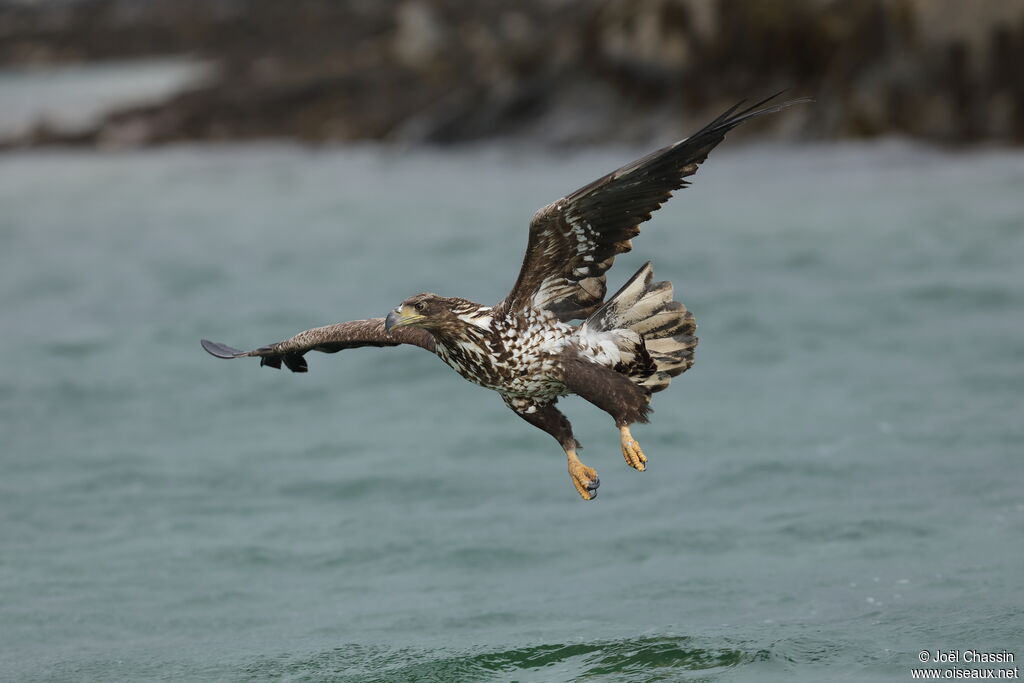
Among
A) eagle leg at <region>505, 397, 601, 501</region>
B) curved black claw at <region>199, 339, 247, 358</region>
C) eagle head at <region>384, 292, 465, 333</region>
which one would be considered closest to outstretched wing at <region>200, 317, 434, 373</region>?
curved black claw at <region>199, 339, 247, 358</region>

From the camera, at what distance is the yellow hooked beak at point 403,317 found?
7.64 meters

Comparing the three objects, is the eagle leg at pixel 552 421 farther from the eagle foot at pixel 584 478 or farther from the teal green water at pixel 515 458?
the teal green water at pixel 515 458

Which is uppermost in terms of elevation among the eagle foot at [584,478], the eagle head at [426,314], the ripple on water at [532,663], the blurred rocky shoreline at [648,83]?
the blurred rocky shoreline at [648,83]

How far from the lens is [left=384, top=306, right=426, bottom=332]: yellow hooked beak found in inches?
301

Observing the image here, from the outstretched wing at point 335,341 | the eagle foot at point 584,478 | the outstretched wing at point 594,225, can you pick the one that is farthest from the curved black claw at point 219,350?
the eagle foot at point 584,478

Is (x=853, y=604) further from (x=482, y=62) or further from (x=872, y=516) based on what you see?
(x=482, y=62)

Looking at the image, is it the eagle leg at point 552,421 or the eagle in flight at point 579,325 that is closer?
the eagle in flight at point 579,325

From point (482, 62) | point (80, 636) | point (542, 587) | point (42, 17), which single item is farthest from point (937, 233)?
point (42, 17)

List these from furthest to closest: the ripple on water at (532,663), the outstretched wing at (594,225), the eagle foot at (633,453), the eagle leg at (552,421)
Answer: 1. the ripple on water at (532,663)
2. the eagle leg at (552,421)
3. the eagle foot at (633,453)
4. the outstretched wing at (594,225)

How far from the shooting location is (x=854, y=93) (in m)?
24.6

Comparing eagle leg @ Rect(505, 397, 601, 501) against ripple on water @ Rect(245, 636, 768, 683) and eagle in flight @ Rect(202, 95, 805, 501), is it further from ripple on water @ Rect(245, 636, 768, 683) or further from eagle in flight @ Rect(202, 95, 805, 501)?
ripple on water @ Rect(245, 636, 768, 683)

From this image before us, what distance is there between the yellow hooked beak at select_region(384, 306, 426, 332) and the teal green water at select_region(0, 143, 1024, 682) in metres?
2.37

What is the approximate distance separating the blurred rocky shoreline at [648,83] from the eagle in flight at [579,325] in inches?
673

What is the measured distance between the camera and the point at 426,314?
7.69 metres
